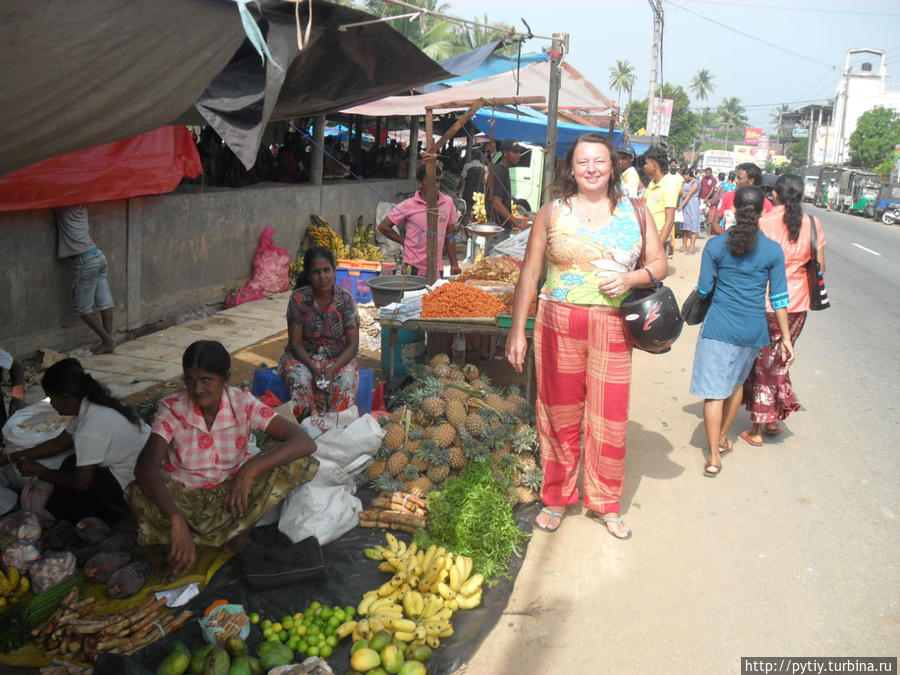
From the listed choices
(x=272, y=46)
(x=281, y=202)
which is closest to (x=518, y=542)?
(x=272, y=46)

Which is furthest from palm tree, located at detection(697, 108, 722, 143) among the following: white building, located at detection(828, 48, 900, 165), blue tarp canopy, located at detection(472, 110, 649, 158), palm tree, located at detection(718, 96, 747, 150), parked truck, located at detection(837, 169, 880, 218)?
blue tarp canopy, located at detection(472, 110, 649, 158)

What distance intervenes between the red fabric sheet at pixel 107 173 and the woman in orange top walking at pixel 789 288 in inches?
195

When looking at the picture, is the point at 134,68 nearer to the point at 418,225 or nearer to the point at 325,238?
the point at 418,225

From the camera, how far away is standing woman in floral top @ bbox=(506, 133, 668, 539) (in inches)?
151

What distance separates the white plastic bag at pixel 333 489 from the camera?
3.84 m

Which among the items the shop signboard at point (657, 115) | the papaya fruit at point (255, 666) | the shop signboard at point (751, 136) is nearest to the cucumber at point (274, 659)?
the papaya fruit at point (255, 666)

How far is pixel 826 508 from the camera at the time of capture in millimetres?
4551

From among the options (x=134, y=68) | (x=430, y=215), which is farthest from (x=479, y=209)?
(x=134, y=68)

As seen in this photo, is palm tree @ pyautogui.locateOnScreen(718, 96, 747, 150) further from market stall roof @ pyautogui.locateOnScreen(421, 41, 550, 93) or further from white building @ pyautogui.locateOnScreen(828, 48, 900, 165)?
market stall roof @ pyautogui.locateOnScreen(421, 41, 550, 93)

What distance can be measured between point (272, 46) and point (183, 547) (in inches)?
88.4

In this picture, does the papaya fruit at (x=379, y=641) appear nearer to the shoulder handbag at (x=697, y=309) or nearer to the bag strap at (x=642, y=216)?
the bag strap at (x=642, y=216)

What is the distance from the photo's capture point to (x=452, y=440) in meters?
4.75

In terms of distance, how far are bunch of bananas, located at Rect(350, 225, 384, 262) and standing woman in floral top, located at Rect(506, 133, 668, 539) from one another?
8.14 meters

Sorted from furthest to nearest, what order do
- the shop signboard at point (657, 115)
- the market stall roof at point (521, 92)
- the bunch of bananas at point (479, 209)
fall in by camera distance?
1. the shop signboard at point (657, 115)
2. the bunch of bananas at point (479, 209)
3. the market stall roof at point (521, 92)
